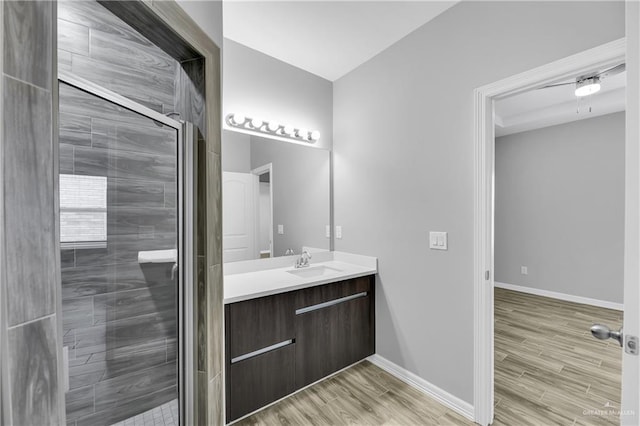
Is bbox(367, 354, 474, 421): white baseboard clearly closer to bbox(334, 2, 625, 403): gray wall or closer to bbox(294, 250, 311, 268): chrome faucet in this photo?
bbox(334, 2, 625, 403): gray wall

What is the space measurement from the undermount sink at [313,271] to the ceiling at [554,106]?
2.89m

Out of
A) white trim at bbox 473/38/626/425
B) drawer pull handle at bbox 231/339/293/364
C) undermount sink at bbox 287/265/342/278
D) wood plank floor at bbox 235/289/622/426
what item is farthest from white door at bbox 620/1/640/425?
undermount sink at bbox 287/265/342/278

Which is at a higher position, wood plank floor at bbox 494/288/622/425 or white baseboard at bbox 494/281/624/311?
white baseboard at bbox 494/281/624/311

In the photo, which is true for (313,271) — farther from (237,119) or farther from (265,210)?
(237,119)

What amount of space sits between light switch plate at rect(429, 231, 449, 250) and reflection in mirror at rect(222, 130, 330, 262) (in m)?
1.08

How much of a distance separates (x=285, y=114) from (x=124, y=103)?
1566 millimetres

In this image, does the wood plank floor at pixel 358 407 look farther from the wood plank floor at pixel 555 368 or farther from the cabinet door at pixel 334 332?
the wood plank floor at pixel 555 368

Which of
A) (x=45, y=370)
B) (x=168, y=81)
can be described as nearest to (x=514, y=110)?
(x=168, y=81)

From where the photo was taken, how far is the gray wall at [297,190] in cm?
236

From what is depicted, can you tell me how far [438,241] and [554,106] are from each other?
3.37 metres

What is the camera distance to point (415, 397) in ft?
6.30

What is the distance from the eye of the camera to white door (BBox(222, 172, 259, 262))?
2.05 m

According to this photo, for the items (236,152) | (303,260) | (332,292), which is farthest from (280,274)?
(236,152)

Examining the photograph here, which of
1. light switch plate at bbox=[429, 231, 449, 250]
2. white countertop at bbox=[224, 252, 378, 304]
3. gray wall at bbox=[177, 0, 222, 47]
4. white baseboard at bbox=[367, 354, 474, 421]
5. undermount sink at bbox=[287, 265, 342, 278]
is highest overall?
gray wall at bbox=[177, 0, 222, 47]
